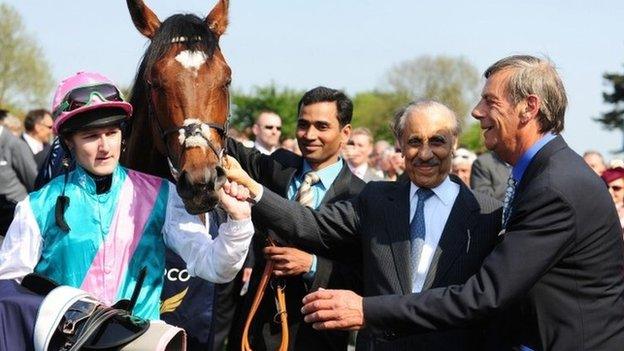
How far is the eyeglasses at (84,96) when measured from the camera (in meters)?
3.72

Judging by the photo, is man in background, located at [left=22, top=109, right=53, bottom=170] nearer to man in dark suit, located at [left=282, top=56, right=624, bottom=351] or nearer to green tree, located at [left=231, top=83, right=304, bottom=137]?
man in dark suit, located at [left=282, top=56, right=624, bottom=351]

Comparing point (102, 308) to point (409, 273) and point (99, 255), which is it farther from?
point (409, 273)

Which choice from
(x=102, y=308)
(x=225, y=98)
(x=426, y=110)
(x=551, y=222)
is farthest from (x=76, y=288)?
(x=426, y=110)

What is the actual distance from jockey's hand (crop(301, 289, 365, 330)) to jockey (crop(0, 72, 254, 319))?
31 cm

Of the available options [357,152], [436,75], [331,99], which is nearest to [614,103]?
[436,75]

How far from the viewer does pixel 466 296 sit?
3.64m

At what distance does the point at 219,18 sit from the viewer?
485 cm

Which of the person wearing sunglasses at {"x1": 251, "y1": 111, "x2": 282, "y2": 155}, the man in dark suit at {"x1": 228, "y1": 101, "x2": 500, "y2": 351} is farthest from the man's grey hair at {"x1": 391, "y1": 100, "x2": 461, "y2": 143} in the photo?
the person wearing sunglasses at {"x1": 251, "y1": 111, "x2": 282, "y2": 155}

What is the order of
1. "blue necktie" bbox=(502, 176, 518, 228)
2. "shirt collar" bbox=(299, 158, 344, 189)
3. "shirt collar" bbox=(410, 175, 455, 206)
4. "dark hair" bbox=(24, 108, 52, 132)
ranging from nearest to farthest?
"blue necktie" bbox=(502, 176, 518, 228) → "shirt collar" bbox=(410, 175, 455, 206) → "shirt collar" bbox=(299, 158, 344, 189) → "dark hair" bbox=(24, 108, 52, 132)

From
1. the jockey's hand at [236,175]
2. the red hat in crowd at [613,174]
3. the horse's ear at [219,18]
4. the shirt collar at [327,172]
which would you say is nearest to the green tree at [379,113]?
the red hat in crowd at [613,174]

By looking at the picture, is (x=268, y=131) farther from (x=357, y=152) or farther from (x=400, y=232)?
(x=400, y=232)

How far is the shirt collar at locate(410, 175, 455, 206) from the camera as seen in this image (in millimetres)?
4566

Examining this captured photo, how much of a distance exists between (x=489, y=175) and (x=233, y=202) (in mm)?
6989

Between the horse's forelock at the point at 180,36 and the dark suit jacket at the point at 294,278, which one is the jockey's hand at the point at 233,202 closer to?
the horse's forelock at the point at 180,36
